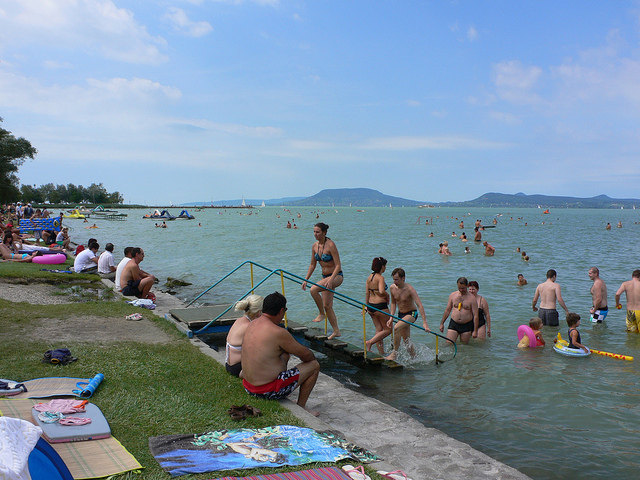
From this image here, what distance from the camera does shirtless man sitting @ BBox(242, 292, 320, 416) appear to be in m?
5.26

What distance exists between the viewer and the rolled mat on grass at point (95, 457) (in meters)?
3.58

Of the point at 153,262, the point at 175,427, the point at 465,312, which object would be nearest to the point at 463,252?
the point at 153,262

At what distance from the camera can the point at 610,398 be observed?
7.65m

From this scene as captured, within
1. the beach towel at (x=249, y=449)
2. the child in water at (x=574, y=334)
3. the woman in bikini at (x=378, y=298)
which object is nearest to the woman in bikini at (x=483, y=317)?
the child in water at (x=574, y=334)

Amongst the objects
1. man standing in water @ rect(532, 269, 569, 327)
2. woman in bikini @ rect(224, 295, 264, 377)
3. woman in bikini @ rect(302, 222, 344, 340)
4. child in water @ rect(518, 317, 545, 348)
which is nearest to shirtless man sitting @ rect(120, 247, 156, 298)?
woman in bikini @ rect(302, 222, 344, 340)

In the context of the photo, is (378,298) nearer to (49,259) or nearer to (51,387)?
(51,387)

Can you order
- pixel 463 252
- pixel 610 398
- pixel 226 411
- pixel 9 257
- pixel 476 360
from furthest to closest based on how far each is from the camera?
pixel 463 252
pixel 9 257
pixel 476 360
pixel 610 398
pixel 226 411

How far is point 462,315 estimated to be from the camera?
10305mm

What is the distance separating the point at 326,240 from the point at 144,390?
494cm

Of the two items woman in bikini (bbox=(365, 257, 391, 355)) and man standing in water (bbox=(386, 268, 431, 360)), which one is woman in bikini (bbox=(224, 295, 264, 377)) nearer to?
woman in bikini (bbox=(365, 257, 391, 355))

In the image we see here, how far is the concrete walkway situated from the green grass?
692 mm

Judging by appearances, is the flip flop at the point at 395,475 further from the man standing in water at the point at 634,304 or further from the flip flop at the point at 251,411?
the man standing in water at the point at 634,304

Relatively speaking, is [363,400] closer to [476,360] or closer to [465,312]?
[476,360]

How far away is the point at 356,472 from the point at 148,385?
9.89 ft
